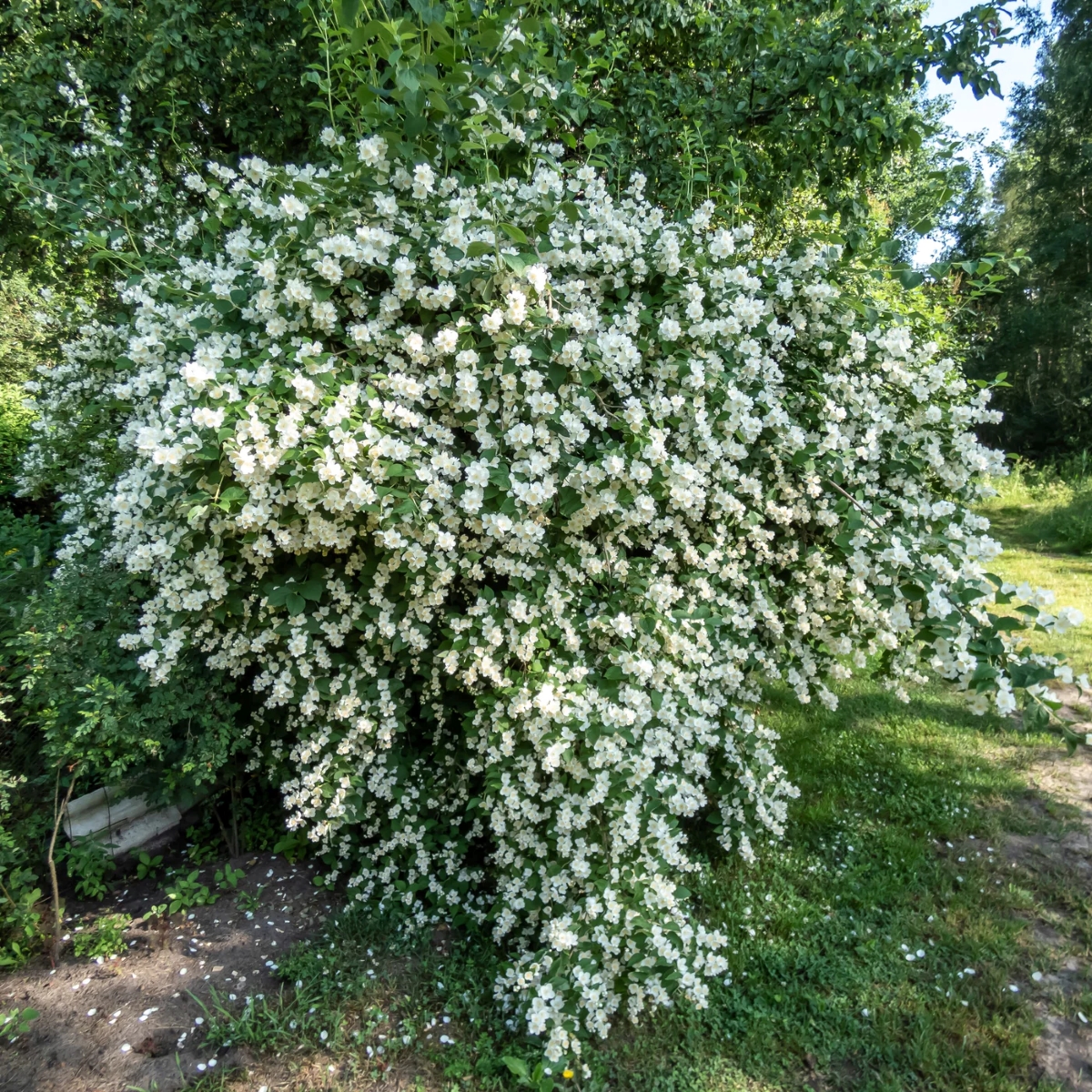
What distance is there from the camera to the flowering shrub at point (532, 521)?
2.17 meters

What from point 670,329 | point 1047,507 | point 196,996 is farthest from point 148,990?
point 1047,507

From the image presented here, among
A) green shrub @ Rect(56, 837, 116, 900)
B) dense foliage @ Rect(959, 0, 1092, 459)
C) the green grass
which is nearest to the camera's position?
green shrub @ Rect(56, 837, 116, 900)

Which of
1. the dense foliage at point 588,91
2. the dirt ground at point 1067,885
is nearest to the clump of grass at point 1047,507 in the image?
the dirt ground at point 1067,885

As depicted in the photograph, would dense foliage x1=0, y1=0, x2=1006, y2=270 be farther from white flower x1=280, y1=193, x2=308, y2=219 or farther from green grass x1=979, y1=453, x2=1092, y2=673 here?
green grass x1=979, y1=453, x2=1092, y2=673

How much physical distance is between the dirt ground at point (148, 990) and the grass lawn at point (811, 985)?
0.37ft

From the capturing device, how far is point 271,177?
246cm

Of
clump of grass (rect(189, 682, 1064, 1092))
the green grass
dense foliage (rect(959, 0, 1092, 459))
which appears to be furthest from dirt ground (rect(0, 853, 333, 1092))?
dense foliage (rect(959, 0, 1092, 459))

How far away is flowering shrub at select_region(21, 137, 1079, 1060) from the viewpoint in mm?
2172

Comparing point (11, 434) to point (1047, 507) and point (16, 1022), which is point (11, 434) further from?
point (1047, 507)

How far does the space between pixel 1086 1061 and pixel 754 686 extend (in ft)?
5.18

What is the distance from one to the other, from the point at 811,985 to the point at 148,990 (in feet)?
7.56

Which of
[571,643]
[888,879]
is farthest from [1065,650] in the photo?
[571,643]

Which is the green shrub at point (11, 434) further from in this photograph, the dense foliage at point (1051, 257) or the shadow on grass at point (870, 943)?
the dense foliage at point (1051, 257)

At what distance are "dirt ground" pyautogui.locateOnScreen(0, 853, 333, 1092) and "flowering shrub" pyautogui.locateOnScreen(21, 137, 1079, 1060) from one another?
0.28m
